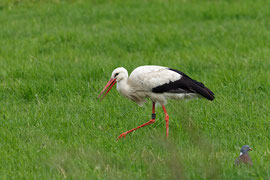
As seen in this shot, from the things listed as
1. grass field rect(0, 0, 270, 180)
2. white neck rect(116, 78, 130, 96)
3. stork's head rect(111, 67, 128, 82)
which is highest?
stork's head rect(111, 67, 128, 82)

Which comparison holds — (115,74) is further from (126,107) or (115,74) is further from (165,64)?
(165,64)

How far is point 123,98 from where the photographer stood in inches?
270

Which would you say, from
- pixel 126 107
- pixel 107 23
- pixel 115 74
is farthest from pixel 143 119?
pixel 107 23

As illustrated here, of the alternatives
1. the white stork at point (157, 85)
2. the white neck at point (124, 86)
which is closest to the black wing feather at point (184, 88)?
the white stork at point (157, 85)

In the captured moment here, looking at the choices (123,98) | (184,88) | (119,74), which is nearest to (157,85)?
(184,88)

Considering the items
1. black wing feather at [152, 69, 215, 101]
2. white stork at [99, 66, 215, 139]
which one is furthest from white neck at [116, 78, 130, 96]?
black wing feather at [152, 69, 215, 101]

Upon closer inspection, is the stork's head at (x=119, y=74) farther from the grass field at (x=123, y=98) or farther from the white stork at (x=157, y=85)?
the grass field at (x=123, y=98)

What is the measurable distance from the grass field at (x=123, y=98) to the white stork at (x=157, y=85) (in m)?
0.31

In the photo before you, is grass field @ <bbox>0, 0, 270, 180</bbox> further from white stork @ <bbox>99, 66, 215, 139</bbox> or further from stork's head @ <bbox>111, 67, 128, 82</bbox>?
stork's head @ <bbox>111, 67, 128, 82</bbox>

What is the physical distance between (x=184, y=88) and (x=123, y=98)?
4.29 ft

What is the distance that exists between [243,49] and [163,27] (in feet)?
7.79

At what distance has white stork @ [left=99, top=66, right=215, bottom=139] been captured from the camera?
5.76 metres

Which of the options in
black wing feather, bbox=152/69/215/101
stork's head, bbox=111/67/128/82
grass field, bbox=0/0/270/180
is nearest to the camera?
grass field, bbox=0/0/270/180

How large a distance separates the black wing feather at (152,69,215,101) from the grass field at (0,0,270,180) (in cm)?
33
